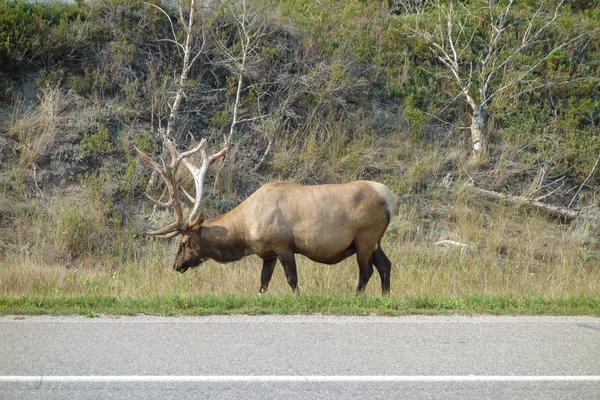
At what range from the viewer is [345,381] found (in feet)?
16.9

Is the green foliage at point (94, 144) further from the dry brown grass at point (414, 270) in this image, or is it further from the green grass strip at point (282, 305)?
the green grass strip at point (282, 305)

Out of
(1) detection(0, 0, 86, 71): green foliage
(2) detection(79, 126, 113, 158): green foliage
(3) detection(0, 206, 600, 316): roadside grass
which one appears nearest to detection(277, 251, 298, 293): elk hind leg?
(3) detection(0, 206, 600, 316): roadside grass

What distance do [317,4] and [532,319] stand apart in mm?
12292

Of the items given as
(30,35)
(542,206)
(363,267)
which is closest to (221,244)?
(363,267)

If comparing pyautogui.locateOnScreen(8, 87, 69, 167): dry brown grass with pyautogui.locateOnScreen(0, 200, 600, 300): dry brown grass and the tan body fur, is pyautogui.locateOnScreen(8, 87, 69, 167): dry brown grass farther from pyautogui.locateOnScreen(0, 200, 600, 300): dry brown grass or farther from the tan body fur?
the tan body fur

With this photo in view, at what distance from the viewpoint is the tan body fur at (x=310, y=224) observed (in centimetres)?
959

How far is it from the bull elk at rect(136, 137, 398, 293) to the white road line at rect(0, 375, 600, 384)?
14.1 ft

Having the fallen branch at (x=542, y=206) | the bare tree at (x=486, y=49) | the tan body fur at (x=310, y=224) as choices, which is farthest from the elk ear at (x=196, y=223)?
the bare tree at (x=486, y=49)

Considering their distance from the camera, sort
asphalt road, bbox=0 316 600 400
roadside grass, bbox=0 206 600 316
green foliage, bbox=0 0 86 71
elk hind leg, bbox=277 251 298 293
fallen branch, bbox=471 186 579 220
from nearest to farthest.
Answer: asphalt road, bbox=0 316 600 400
roadside grass, bbox=0 206 600 316
elk hind leg, bbox=277 251 298 293
fallen branch, bbox=471 186 579 220
green foliage, bbox=0 0 86 71

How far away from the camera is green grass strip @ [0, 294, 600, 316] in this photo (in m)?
7.45

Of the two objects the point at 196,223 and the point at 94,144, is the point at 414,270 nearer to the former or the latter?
the point at 196,223

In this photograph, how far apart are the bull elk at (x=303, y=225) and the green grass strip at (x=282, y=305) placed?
155 cm

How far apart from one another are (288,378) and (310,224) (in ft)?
14.8

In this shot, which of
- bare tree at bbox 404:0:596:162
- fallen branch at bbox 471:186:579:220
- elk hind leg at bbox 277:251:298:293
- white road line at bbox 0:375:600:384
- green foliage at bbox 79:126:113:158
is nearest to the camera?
white road line at bbox 0:375:600:384
